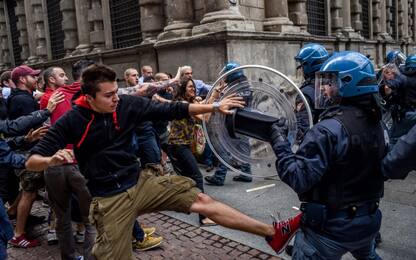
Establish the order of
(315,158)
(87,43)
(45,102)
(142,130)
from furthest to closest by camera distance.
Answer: (87,43) < (142,130) < (45,102) < (315,158)

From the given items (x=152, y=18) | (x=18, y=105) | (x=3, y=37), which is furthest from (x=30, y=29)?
(x=18, y=105)

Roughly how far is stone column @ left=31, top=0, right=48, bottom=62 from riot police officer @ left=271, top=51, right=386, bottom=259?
15521mm

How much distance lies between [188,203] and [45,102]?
2.16m

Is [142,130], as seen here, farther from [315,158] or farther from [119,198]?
[315,158]

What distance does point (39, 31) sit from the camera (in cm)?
1542

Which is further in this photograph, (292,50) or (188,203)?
(292,50)

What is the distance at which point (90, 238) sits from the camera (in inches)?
140

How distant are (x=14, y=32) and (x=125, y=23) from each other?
1019cm

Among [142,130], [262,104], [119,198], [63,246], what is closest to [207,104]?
[262,104]

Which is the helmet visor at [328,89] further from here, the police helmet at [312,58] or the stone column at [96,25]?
the stone column at [96,25]

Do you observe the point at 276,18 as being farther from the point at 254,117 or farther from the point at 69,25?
the point at 69,25

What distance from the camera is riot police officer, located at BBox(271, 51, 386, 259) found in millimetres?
2111

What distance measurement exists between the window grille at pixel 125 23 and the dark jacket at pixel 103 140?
327 inches

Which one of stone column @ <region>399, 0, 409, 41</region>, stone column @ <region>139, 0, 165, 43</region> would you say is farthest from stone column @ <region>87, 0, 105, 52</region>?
stone column @ <region>399, 0, 409, 41</region>
